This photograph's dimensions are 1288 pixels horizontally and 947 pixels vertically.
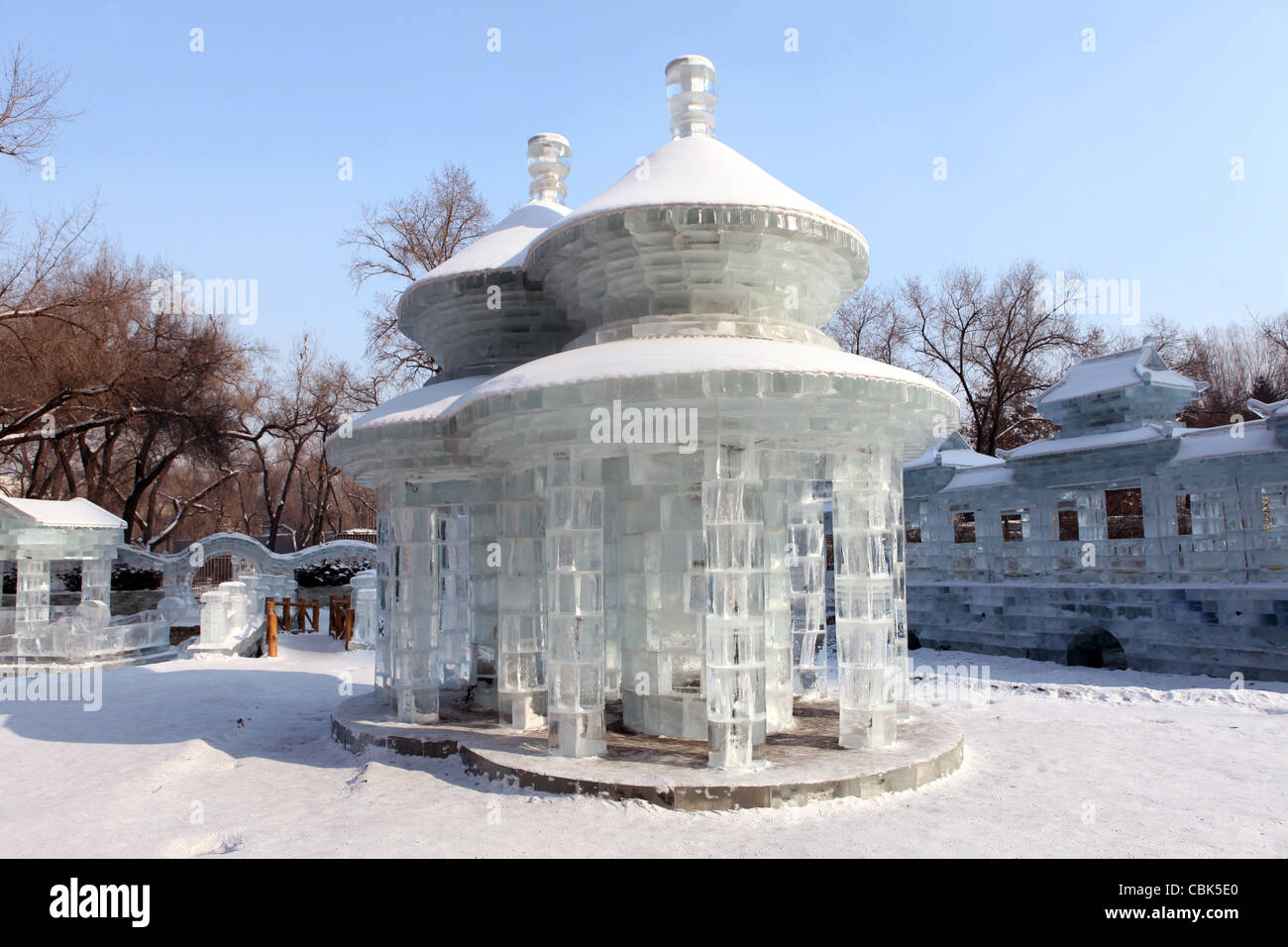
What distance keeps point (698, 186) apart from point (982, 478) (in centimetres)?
1458

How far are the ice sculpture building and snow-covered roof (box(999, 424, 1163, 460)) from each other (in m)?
9.67

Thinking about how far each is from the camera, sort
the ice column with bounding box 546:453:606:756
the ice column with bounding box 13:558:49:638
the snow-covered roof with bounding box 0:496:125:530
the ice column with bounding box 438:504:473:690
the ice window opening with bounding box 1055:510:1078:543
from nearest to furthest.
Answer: the ice column with bounding box 546:453:606:756, the ice column with bounding box 438:504:473:690, the snow-covered roof with bounding box 0:496:125:530, the ice column with bounding box 13:558:49:638, the ice window opening with bounding box 1055:510:1078:543

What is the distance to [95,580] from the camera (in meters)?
18.0

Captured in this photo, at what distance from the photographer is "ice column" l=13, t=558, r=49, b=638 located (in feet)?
53.4

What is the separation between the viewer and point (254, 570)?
23875 millimetres

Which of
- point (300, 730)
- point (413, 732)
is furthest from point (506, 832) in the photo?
point (300, 730)

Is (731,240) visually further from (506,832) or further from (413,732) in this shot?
(413,732)

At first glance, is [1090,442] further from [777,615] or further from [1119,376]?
[777,615]

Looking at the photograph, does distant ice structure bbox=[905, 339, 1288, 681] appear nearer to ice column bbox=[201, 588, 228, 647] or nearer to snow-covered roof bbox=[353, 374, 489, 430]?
snow-covered roof bbox=[353, 374, 489, 430]

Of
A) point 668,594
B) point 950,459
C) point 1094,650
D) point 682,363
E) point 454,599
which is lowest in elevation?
point 1094,650

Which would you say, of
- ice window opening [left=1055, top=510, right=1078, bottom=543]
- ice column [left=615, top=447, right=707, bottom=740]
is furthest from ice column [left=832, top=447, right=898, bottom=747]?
ice window opening [left=1055, top=510, right=1078, bottom=543]

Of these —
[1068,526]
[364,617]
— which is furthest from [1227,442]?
[1068,526]

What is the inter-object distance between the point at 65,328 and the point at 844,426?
26627 mm

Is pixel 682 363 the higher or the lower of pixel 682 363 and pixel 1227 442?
the lower
